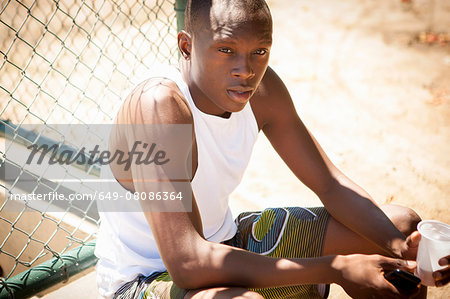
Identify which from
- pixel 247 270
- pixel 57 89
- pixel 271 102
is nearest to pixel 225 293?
pixel 247 270

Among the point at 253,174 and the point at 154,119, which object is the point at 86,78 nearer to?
the point at 253,174

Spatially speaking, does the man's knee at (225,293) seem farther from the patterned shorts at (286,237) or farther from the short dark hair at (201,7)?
the short dark hair at (201,7)

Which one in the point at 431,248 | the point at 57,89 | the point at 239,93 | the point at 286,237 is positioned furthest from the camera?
the point at 57,89

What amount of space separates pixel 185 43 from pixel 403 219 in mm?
1284

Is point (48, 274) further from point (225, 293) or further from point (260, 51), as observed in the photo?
point (260, 51)

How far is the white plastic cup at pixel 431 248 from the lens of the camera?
65.5 inches

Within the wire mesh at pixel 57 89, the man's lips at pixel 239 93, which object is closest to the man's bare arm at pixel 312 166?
the man's lips at pixel 239 93

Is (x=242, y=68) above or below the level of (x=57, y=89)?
above

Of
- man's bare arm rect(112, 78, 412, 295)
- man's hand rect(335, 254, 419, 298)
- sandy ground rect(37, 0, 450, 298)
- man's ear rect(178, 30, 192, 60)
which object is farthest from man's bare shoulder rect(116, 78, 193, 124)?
sandy ground rect(37, 0, 450, 298)

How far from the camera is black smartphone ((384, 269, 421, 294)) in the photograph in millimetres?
1550

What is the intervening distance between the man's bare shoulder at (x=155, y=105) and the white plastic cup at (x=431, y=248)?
40.6 inches

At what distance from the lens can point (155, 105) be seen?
1643 mm

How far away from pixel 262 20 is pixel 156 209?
32.9 inches

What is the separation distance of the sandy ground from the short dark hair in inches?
62.7
